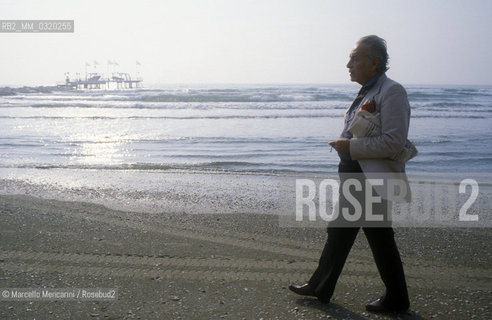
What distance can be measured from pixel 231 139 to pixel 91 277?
10635 mm

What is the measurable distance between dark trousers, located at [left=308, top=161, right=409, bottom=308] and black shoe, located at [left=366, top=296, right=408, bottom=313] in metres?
0.02

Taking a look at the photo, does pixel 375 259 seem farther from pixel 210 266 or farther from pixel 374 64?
pixel 210 266

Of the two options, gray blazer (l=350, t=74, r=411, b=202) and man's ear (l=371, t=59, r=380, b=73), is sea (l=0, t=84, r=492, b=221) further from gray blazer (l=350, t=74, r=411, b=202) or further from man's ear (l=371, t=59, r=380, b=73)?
man's ear (l=371, t=59, r=380, b=73)

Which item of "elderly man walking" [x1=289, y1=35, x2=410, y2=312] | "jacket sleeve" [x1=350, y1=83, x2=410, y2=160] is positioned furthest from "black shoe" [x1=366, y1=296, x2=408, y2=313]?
"jacket sleeve" [x1=350, y1=83, x2=410, y2=160]

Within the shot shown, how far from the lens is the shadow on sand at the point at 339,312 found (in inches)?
126

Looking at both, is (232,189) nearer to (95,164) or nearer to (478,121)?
(95,164)

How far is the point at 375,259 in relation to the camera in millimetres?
3152

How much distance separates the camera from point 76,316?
10.5ft

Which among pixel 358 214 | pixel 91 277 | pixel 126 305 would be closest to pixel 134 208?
pixel 91 277

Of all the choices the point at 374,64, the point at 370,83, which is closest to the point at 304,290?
the point at 370,83

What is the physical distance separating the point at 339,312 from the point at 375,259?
476mm

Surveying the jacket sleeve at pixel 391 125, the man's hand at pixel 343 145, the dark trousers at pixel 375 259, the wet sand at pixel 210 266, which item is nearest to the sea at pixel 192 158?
the wet sand at pixel 210 266

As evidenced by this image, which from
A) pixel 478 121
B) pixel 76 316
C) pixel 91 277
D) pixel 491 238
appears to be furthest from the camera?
pixel 478 121

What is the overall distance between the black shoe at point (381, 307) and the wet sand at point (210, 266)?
2.3 inches
